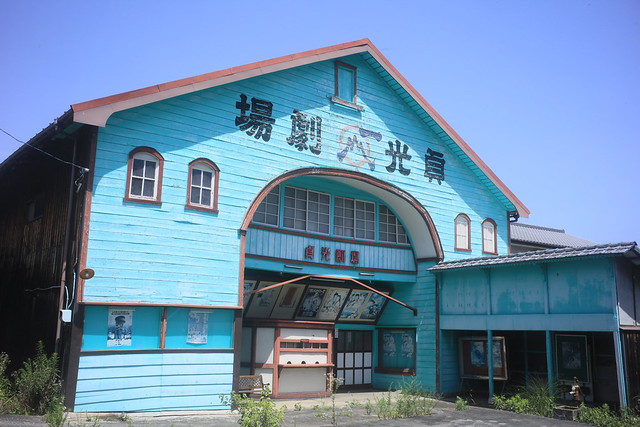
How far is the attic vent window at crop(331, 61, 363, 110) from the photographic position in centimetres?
1752

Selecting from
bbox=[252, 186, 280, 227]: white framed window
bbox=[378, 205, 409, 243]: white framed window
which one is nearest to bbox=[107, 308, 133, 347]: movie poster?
bbox=[252, 186, 280, 227]: white framed window

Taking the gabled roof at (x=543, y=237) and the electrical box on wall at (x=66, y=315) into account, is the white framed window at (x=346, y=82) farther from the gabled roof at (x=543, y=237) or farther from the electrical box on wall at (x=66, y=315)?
the gabled roof at (x=543, y=237)

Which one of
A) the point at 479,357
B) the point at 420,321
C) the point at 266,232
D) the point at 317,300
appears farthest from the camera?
the point at 420,321

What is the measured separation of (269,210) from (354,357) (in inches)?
251

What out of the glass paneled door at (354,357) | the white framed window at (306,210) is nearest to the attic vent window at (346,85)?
the white framed window at (306,210)

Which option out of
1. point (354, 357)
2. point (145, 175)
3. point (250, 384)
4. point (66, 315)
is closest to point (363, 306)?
point (354, 357)

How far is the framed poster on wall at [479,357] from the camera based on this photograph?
1705 cm

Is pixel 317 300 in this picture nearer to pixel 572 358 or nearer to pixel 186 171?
pixel 186 171

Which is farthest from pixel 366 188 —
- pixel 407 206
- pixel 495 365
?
pixel 495 365

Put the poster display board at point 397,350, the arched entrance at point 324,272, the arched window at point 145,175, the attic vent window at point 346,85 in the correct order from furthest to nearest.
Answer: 1. the poster display board at point 397,350
2. the attic vent window at point 346,85
3. the arched entrance at point 324,272
4. the arched window at point 145,175

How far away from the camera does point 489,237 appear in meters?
20.9

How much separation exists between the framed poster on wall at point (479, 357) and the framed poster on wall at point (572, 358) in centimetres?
156

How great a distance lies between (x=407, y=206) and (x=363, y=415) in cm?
717

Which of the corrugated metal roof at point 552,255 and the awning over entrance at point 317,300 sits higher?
the corrugated metal roof at point 552,255
